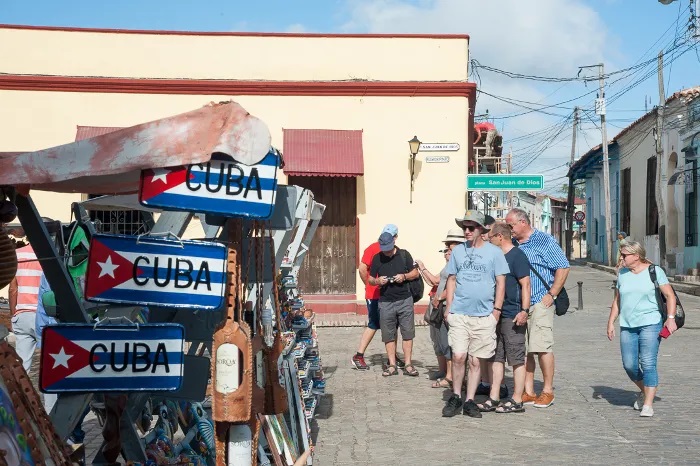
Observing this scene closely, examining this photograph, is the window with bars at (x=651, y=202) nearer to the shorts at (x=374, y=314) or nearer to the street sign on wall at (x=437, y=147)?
the street sign on wall at (x=437, y=147)

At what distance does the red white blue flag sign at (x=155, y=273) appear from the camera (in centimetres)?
373

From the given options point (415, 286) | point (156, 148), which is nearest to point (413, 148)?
point (415, 286)

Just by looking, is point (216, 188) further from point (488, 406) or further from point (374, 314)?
point (374, 314)

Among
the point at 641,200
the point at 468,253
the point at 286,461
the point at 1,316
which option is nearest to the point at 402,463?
the point at 286,461

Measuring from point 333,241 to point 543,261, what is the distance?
31.7 ft

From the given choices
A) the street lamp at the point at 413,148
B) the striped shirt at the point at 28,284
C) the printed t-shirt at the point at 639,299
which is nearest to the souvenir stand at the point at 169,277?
the striped shirt at the point at 28,284

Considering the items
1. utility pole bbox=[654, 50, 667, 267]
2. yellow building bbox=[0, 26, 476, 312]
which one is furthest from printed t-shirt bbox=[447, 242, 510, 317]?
utility pole bbox=[654, 50, 667, 267]

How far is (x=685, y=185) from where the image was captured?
31.6m

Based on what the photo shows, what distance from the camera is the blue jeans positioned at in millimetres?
7980

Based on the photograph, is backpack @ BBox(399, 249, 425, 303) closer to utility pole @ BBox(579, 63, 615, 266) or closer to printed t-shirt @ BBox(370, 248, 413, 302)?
printed t-shirt @ BBox(370, 248, 413, 302)

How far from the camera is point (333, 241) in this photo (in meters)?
18.0

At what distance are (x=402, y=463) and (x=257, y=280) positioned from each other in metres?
2.78

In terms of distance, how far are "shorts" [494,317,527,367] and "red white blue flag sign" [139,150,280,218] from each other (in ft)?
16.7

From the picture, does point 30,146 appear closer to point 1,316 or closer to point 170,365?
point 1,316
